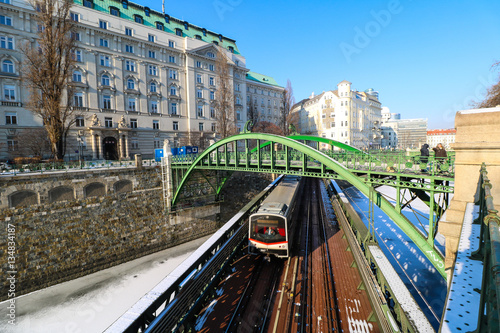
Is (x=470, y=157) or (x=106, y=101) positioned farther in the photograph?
(x=106, y=101)

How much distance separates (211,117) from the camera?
4606 cm

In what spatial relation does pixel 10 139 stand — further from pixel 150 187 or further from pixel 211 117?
pixel 211 117

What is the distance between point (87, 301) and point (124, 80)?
31.6 meters

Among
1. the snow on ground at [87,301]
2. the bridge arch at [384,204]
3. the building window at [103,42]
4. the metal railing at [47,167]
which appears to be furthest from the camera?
the building window at [103,42]

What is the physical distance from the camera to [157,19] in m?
41.1

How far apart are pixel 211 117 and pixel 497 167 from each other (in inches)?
1728

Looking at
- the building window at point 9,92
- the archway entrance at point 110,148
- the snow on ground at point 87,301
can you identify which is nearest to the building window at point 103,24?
the building window at point 9,92

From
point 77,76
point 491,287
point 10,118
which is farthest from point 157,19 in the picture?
point 491,287

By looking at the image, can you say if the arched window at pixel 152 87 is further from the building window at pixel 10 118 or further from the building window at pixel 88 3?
the building window at pixel 10 118

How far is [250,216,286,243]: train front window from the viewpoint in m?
9.91

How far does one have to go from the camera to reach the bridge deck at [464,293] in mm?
2098

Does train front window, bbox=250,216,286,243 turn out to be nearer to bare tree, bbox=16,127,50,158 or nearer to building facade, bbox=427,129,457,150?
bare tree, bbox=16,127,50,158

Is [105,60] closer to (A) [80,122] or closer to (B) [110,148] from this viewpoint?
(A) [80,122]

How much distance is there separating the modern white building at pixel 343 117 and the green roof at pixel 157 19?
29769 millimetres
